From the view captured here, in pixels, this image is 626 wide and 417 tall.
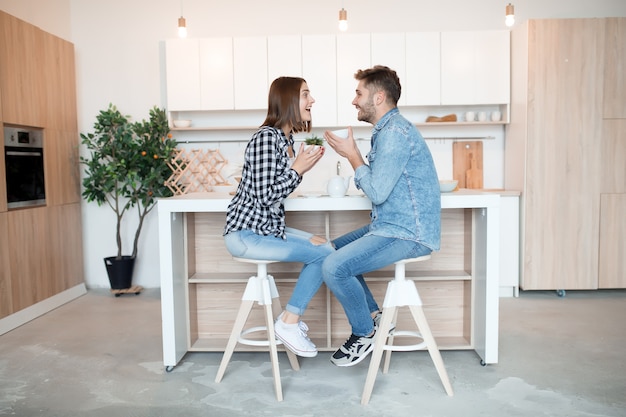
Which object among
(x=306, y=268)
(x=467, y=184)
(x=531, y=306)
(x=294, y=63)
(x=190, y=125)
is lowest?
(x=531, y=306)

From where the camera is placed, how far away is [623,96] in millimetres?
4254

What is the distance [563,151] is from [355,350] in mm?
2688

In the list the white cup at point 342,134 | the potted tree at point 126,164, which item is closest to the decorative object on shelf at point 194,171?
the potted tree at point 126,164

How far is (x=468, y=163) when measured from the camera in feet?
15.9

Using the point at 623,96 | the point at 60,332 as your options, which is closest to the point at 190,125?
the point at 60,332

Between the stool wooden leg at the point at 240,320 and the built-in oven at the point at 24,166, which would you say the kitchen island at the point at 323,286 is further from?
the built-in oven at the point at 24,166

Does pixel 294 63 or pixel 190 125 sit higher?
pixel 294 63

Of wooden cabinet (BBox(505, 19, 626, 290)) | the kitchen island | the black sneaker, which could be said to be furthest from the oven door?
wooden cabinet (BBox(505, 19, 626, 290))

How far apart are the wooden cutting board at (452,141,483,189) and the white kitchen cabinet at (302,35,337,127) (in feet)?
3.67

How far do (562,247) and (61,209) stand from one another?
382 cm

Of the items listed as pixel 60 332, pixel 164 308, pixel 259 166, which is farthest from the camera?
pixel 60 332

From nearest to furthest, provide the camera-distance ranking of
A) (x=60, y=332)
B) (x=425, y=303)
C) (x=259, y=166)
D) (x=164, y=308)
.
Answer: (x=259, y=166)
(x=164, y=308)
(x=425, y=303)
(x=60, y=332)

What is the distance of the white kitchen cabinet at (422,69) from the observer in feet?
14.7

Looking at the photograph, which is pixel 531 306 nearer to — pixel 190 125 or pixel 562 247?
pixel 562 247
